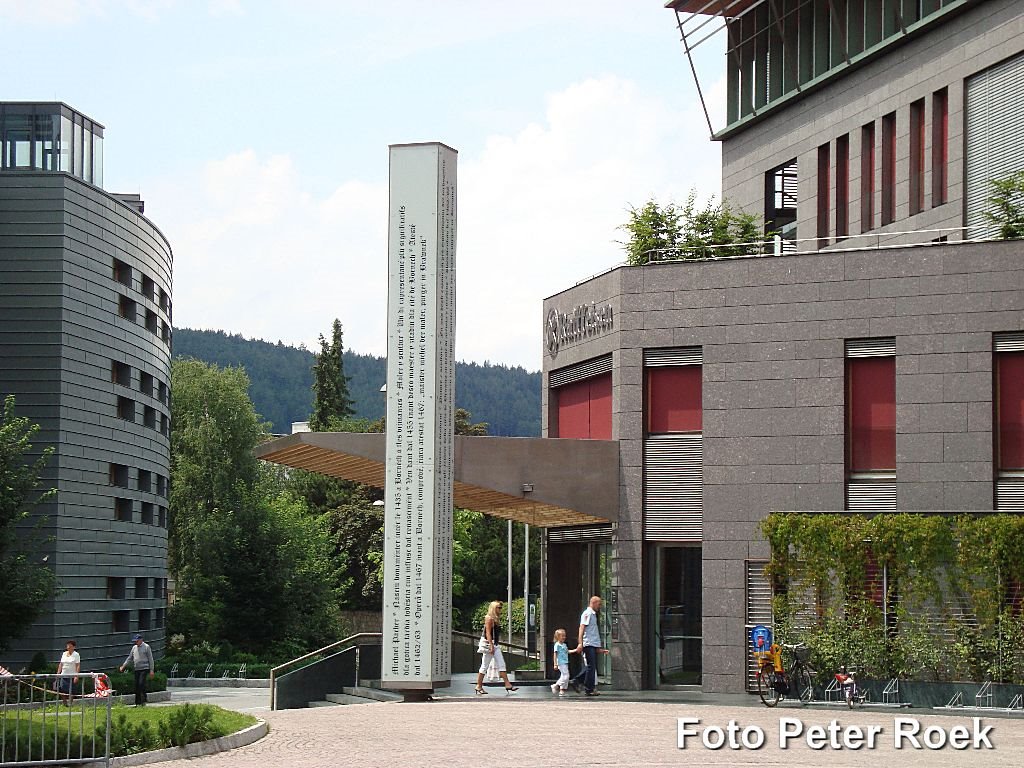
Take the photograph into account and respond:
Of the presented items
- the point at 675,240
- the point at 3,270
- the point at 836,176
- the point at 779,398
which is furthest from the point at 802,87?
the point at 3,270

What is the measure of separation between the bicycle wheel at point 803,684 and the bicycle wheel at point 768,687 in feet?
1.38

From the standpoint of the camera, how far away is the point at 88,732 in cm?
1783

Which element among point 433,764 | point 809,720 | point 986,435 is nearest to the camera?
point 433,764

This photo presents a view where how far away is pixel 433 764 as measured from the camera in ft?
54.3

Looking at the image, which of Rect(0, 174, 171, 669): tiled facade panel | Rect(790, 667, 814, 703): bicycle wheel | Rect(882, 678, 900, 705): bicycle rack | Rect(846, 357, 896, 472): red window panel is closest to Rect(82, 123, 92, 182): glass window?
Rect(0, 174, 171, 669): tiled facade panel

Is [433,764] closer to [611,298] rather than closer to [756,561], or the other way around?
[756,561]

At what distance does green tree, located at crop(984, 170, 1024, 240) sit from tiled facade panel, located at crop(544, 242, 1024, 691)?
1.35 metres

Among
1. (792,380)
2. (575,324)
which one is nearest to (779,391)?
(792,380)

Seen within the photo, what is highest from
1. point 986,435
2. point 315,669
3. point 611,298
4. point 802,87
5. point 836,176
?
point 802,87

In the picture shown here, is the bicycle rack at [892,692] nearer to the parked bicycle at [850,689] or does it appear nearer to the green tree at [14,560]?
the parked bicycle at [850,689]

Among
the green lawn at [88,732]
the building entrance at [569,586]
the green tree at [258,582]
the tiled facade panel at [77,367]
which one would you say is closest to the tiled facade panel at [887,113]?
the building entrance at [569,586]

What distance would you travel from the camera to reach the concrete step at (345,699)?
28.4 m

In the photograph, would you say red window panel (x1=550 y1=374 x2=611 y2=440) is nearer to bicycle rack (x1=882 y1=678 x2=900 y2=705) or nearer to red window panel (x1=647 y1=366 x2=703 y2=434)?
red window panel (x1=647 y1=366 x2=703 y2=434)

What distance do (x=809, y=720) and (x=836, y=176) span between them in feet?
64.4
